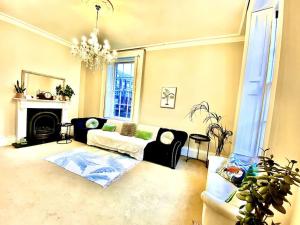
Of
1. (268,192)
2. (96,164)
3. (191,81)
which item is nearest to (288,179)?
(268,192)

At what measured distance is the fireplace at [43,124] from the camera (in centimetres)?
413

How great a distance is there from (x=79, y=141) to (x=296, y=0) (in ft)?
16.3

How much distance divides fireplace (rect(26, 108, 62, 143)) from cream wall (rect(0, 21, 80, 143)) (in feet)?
1.13

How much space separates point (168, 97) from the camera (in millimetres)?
4285

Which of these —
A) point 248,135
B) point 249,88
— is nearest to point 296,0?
point 249,88

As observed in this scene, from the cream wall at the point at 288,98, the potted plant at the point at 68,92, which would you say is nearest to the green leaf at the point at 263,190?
the cream wall at the point at 288,98

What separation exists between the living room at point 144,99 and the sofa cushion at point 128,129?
21 cm

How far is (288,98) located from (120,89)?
460 centimetres

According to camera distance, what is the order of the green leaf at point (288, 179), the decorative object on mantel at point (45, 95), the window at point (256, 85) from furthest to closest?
the decorative object on mantel at point (45, 95)
the window at point (256, 85)
the green leaf at point (288, 179)

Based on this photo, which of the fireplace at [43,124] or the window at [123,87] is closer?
the fireplace at [43,124]

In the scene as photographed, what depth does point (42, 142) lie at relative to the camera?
418 cm

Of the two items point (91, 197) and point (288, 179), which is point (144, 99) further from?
point (288, 179)

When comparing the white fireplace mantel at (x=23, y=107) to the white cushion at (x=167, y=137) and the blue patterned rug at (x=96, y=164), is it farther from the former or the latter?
the white cushion at (x=167, y=137)

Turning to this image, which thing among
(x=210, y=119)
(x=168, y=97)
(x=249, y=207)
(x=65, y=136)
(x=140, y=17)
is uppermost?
(x=140, y=17)
